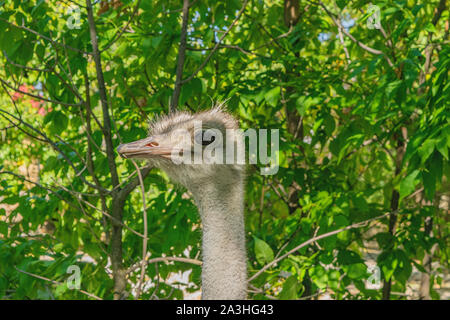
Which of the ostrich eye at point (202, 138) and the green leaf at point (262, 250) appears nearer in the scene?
the ostrich eye at point (202, 138)

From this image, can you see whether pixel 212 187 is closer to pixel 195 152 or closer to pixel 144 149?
pixel 195 152

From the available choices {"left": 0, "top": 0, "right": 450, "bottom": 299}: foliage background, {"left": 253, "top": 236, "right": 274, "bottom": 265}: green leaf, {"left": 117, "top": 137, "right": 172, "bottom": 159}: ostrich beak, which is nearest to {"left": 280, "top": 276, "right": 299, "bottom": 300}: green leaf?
{"left": 0, "top": 0, "right": 450, "bottom": 299}: foliage background

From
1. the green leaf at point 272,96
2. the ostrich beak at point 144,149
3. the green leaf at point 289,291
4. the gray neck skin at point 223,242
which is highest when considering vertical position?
the green leaf at point 272,96

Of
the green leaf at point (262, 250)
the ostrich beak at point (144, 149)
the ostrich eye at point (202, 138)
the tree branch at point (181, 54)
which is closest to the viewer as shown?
the ostrich beak at point (144, 149)

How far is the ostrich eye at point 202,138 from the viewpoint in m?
1.80

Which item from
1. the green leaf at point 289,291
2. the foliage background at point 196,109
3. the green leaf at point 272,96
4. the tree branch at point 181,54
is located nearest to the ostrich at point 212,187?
the foliage background at point 196,109

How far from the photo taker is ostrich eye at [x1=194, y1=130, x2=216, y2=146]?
5.89 ft

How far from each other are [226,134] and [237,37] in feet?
5.71

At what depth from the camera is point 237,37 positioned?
3482 mm

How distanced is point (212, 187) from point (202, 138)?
0.17 meters

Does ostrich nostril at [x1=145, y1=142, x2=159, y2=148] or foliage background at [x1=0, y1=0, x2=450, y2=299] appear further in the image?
foliage background at [x1=0, y1=0, x2=450, y2=299]

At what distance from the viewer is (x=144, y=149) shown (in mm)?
1728

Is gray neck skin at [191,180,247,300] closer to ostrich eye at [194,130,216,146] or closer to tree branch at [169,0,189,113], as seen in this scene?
ostrich eye at [194,130,216,146]

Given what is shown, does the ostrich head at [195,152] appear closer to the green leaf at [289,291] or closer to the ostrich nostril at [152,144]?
the ostrich nostril at [152,144]
